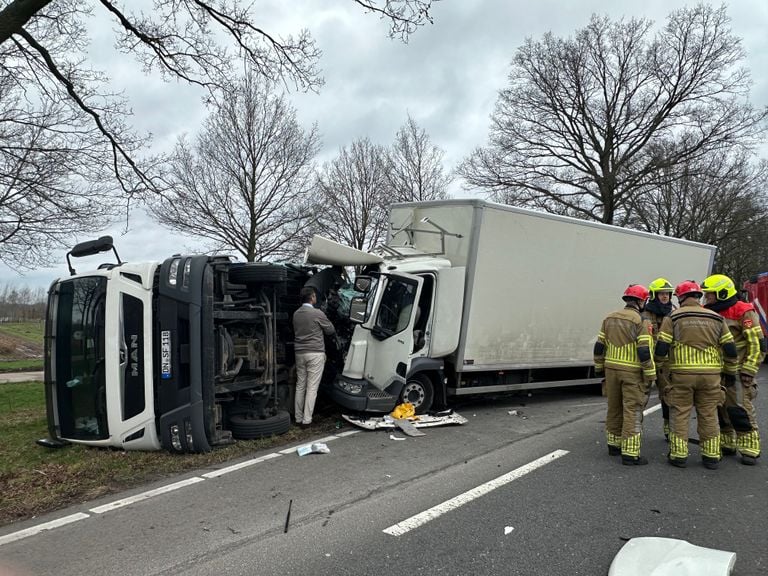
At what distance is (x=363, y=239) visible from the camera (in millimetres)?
21172

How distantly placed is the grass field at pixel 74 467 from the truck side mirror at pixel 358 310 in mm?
1424

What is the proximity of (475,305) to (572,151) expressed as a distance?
62.6 ft

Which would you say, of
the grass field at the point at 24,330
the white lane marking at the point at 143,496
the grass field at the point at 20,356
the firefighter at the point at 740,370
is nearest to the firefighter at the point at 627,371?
the firefighter at the point at 740,370

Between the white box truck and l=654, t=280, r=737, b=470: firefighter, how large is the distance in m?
2.64

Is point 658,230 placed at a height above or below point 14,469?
above

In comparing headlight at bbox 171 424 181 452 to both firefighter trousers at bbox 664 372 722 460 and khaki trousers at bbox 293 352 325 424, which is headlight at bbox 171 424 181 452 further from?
firefighter trousers at bbox 664 372 722 460

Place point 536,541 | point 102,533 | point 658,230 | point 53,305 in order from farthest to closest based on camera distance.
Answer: point 658,230 < point 53,305 < point 102,533 < point 536,541

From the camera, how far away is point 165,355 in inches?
219

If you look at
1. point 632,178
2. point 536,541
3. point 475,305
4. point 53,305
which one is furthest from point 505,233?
point 632,178

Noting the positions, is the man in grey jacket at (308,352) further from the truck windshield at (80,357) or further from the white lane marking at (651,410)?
the white lane marking at (651,410)

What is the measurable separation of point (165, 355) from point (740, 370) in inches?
233

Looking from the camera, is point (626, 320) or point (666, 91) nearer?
point (626, 320)

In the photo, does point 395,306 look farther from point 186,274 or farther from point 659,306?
point 659,306

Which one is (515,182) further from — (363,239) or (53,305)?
(53,305)
